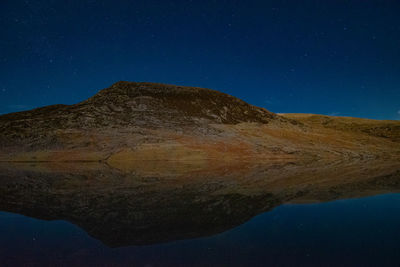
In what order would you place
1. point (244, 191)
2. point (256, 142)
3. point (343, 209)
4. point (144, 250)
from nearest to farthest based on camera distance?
point (144, 250)
point (343, 209)
point (244, 191)
point (256, 142)

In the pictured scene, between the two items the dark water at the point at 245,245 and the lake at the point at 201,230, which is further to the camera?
the lake at the point at 201,230

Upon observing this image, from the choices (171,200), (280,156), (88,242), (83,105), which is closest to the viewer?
(88,242)

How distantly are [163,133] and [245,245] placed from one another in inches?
1742

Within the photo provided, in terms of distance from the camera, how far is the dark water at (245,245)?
4.44 metres

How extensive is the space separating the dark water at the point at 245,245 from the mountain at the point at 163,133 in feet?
79.3

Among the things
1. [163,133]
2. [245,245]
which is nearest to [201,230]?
[245,245]

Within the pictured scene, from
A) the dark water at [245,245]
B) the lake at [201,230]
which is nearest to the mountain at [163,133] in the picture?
the lake at [201,230]

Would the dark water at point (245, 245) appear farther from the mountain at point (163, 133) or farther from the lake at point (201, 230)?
the mountain at point (163, 133)

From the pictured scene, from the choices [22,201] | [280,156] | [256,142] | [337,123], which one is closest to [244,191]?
[22,201]

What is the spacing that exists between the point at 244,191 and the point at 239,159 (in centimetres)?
2848

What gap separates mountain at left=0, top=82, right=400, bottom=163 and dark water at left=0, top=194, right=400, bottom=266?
24.2 m

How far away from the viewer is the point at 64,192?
10.8 m

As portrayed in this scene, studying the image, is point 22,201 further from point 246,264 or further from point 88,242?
point 246,264

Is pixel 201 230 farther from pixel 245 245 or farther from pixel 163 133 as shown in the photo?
pixel 163 133
